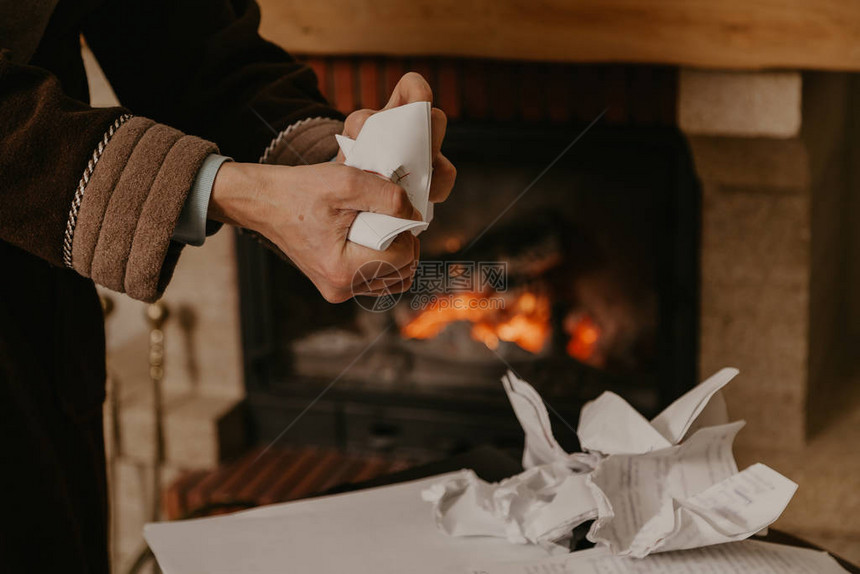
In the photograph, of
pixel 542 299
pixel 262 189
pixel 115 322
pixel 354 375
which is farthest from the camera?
pixel 115 322

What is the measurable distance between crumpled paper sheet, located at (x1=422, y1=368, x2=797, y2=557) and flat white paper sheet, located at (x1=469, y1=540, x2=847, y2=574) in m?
0.01

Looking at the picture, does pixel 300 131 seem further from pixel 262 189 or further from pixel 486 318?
pixel 486 318

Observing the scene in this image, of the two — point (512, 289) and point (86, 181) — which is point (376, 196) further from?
point (512, 289)

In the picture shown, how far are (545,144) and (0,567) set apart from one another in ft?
3.51

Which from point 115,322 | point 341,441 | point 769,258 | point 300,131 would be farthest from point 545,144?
point 115,322

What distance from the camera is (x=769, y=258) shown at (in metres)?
1.45

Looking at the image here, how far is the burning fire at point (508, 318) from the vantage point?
1.65 m

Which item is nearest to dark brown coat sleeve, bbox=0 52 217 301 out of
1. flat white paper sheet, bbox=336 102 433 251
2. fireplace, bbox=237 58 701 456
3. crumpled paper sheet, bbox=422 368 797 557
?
flat white paper sheet, bbox=336 102 433 251

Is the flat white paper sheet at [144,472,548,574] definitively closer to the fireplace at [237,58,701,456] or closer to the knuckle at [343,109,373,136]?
the knuckle at [343,109,373,136]

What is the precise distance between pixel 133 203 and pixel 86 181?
31mm

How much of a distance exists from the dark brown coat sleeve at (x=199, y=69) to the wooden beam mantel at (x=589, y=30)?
0.63 metres

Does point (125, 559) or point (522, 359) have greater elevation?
point (522, 359)

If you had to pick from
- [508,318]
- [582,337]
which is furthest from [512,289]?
[582,337]

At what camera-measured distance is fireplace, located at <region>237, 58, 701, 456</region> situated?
147 cm
